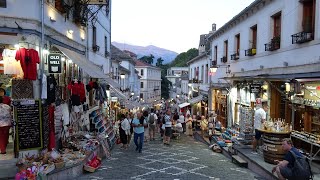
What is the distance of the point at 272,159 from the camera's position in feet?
33.7

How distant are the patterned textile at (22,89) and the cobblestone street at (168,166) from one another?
2910 mm

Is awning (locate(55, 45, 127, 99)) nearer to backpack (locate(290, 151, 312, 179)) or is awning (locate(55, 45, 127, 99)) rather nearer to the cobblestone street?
the cobblestone street

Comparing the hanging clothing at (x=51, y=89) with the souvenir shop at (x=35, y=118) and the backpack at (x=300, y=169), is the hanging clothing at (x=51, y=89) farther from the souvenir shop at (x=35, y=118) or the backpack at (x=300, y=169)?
the backpack at (x=300, y=169)

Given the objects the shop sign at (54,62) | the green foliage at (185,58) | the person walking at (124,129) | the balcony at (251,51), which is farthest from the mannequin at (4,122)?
the green foliage at (185,58)

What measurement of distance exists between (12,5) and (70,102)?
188 inches

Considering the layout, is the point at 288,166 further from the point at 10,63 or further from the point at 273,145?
the point at 10,63

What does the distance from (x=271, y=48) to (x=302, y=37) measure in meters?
2.86

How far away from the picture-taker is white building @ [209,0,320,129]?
11297mm

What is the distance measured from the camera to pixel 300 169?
23.6 ft

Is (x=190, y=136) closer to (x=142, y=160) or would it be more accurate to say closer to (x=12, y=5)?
(x=142, y=160)

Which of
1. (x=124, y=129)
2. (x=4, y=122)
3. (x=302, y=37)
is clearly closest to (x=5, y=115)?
→ (x=4, y=122)

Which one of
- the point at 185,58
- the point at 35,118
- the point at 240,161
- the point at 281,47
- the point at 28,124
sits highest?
the point at 185,58

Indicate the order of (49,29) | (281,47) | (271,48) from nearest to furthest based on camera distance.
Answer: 1. (49,29)
2. (281,47)
3. (271,48)

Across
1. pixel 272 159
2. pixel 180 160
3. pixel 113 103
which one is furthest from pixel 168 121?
pixel 113 103
